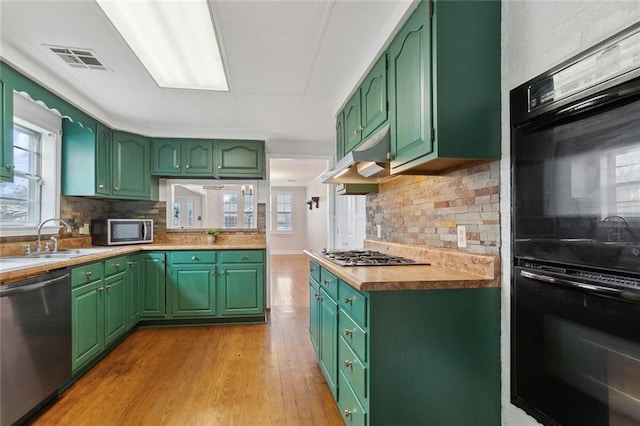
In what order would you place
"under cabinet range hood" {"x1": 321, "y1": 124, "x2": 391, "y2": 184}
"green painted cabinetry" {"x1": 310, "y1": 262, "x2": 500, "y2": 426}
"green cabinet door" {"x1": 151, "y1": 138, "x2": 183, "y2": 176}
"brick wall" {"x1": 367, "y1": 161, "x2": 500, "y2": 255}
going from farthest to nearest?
"green cabinet door" {"x1": 151, "y1": 138, "x2": 183, "y2": 176} → "under cabinet range hood" {"x1": 321, "y1": 124, "x2": 391, "y2": 184} → "brick wall" {"x1": 367, "y1": 161, "x2": 500, "y2": 255} → "green painted cabinetry" {"x1": 310, "y1": 262, "x2": 500, "y2": 426}

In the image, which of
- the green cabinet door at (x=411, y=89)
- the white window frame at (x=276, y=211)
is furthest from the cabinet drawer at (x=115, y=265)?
the white window frame at (x=276, y=211)

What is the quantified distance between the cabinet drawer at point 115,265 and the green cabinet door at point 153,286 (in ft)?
1.08

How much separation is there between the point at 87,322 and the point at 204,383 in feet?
3.45

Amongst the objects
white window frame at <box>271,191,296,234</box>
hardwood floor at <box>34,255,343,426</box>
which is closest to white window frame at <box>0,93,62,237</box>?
hardwood floor at <box>34,255,343,426</box>

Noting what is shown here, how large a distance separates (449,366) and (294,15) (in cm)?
193

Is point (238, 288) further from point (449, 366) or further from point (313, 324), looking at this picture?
point (449, 366)

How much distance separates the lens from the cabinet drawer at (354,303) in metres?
1.41

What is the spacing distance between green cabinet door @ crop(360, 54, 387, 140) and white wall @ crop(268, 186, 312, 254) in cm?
832

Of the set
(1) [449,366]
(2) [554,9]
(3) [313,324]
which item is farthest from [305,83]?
(1) [449,366]

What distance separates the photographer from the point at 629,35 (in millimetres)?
909

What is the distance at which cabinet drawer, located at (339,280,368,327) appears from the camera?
141 cm

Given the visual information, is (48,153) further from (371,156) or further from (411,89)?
(411,89)

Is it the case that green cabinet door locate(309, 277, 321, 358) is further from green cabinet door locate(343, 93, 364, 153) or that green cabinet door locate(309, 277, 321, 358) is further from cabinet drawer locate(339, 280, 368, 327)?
green cabinet door locate(343, 93, 364, 153)

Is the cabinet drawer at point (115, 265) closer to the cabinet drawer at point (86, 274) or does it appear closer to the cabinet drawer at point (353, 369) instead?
the cabinet drawer at point (86, 274)
